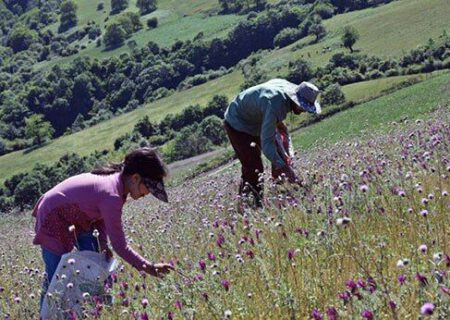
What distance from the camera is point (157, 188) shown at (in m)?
4.68

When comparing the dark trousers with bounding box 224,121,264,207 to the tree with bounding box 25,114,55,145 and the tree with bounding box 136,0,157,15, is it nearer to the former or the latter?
the tree with bounding box 25,114,55,145

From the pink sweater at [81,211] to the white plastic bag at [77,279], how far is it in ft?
0.71

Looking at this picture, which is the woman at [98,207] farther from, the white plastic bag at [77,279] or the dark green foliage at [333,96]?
the dark green foliage at [333,96]

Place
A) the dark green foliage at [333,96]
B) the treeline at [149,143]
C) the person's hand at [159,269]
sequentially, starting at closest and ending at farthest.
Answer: the person's hand at [159,269] < the dark green foliage at [333,96] < the treeline at [149,143]

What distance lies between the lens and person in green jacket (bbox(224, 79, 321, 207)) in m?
6.84

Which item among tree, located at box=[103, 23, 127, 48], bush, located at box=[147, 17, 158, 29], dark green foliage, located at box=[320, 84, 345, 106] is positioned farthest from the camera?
bush, located at box=[147, 17, 158, 29]

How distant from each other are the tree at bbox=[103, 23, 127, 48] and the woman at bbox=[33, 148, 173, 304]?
16855cm

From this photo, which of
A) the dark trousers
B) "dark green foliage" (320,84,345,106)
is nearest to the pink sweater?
the dark trousers

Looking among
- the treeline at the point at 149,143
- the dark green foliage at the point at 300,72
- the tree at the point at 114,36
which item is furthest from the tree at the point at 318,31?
the tree at the point at 114,36

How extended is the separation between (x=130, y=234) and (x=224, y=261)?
11.6 ft

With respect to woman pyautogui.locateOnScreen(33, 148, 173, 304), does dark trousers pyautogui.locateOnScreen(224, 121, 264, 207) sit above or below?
below

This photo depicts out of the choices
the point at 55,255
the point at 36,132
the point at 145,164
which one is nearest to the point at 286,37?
the point at 36,132

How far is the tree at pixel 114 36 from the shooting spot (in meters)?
171

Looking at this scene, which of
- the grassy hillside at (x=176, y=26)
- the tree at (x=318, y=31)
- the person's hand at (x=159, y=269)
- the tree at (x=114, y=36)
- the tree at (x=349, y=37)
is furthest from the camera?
the tree at (x=114, y=36)
